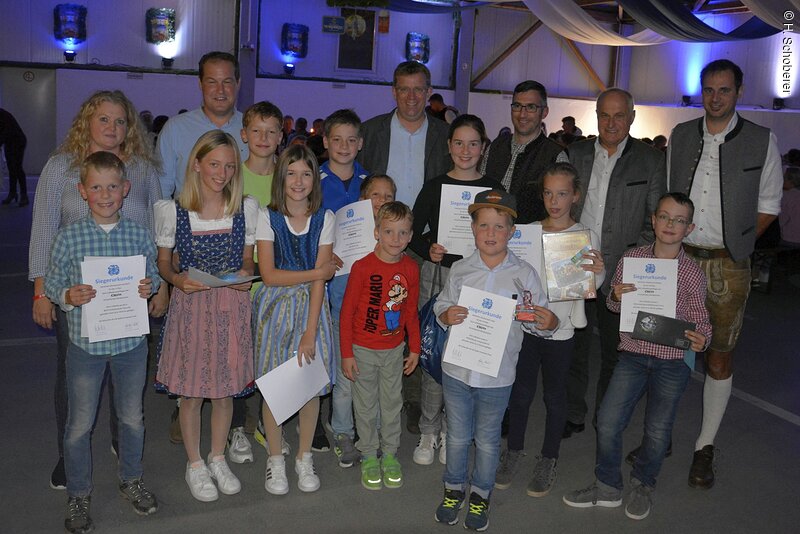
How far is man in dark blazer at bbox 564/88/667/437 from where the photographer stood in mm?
3984

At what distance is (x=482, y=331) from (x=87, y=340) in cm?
165

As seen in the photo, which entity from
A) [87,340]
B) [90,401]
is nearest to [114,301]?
[87,340]

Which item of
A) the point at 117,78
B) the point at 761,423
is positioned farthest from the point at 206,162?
the point at 117,78

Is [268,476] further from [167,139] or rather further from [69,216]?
[167,139]

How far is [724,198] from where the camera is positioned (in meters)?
3.75

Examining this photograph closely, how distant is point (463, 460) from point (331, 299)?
1105 mm

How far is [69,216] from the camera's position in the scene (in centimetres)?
325

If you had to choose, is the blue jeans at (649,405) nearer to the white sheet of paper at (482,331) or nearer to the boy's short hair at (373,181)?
the white sheet of paper at (482,331)

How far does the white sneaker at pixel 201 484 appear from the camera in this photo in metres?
3.45

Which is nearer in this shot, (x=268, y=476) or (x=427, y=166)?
(x=268, y=476)

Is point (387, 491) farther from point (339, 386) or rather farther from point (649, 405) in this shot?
point (649, 405)

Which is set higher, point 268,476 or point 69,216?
point 69,216

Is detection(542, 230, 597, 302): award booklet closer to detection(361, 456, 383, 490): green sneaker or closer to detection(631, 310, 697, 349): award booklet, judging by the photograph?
detection(631, 310, 697, 349): award booklet

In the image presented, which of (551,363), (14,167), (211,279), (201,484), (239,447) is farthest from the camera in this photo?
(14,167)
